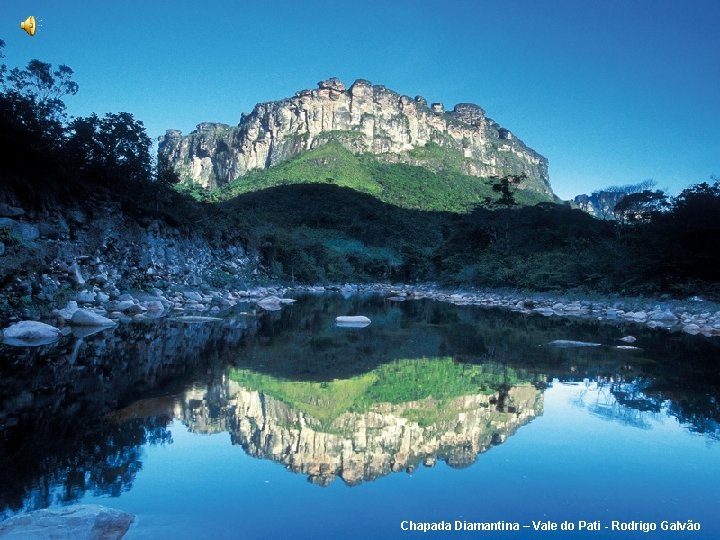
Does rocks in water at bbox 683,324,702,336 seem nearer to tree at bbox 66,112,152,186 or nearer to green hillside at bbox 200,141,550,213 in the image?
tree at bbox 66,112,152,186

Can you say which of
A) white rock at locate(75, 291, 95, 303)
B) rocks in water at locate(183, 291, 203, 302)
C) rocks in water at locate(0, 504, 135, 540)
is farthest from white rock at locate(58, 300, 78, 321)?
rocks in water at locate(0, 504, 135, 540)

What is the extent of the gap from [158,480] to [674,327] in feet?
46.9

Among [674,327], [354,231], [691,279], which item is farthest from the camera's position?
[354,231]

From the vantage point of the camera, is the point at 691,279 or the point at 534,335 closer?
the point at 534,335

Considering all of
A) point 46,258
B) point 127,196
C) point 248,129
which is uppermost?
point 248,129

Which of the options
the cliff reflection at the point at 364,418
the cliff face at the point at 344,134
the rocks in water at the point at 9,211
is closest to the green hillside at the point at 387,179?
the cliff face at the point at 344,134

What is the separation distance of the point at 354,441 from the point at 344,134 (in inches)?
4537

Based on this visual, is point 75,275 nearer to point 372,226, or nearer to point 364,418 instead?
point 364,418

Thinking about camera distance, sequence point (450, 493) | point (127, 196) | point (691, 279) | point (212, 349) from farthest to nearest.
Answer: point (691, 279), point (127, 196), point (212, 349), point (450, 493)

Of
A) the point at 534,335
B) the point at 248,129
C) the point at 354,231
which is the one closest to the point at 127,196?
the point at 534,335

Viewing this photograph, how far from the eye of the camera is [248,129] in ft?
414

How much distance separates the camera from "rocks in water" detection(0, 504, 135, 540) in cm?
219

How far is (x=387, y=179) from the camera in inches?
3905

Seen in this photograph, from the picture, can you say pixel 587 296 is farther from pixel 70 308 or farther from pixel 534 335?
pixel 70 308
